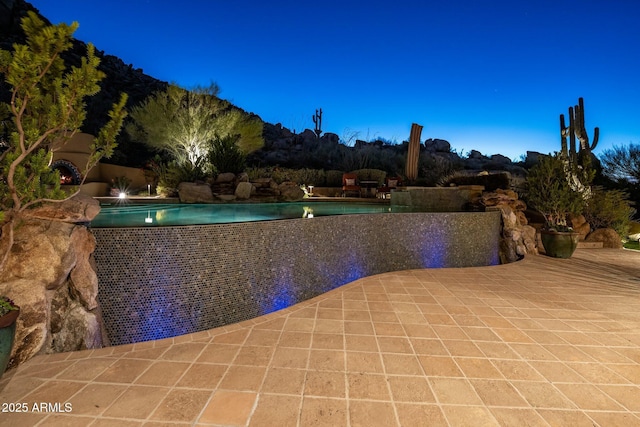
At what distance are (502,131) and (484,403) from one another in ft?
120

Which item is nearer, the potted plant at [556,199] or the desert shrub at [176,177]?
the potted plant at [556,199]

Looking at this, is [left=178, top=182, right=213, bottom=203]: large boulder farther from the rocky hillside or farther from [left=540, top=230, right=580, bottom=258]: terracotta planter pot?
the rocky hillside

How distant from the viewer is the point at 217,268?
3.39 metres

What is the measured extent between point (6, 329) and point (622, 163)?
19.1 meters

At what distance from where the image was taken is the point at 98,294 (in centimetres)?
292

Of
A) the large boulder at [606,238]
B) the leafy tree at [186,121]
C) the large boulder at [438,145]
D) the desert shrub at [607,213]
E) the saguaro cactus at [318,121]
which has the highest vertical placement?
the saguaro cactus at [318,121]

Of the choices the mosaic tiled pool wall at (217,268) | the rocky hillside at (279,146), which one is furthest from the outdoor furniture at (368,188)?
the mosaic tiled pool wall at (217,268)

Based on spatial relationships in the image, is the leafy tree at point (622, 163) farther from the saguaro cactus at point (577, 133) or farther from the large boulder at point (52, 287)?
the large boulder at point (52, 287)

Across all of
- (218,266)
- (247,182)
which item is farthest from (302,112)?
(218,266)

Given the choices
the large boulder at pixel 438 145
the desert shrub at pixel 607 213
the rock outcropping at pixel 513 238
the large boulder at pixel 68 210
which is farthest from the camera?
the large boulder at pixel 438 145

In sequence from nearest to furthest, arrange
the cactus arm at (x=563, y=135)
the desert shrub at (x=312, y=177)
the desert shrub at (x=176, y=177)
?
the cactus arm at (x=563, y=135) < the desert shrub at (x=176, y=177) < the desert shrub at (x=312, y=177)

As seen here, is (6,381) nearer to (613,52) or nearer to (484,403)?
(484,403)

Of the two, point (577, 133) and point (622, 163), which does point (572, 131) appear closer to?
point (577, 133)

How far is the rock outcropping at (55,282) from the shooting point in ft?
7.17
